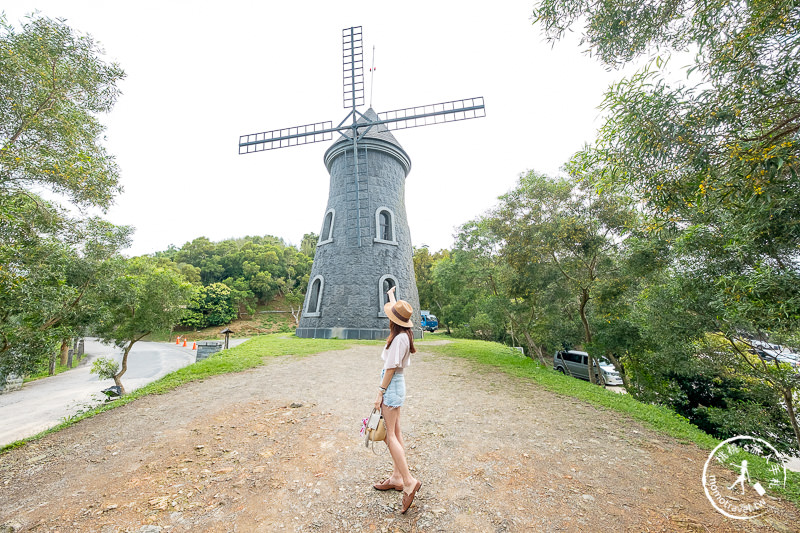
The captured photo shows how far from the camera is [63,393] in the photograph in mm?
13812

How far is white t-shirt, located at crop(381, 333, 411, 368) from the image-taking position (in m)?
2.91

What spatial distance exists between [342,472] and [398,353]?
1.77m

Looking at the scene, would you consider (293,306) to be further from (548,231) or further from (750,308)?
(750,308)

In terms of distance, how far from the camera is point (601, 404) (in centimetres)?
627

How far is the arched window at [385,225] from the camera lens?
54.2 ft

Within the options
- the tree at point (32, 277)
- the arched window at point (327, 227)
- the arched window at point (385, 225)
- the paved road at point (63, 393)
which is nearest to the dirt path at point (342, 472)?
the tree at point (32, 277)

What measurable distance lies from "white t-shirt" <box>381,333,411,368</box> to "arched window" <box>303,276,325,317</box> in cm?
1370

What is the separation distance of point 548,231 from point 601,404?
4687mm

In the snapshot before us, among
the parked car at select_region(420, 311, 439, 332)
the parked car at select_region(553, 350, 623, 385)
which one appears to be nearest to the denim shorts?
the parked car at select_region(553, 350, 623, 385)

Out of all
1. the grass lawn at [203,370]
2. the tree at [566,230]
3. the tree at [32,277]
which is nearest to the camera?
the tree at [32,277]

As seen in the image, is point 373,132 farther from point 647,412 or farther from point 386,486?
point 386,486

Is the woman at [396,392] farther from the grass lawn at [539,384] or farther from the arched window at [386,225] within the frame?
the arched window at [386,225]

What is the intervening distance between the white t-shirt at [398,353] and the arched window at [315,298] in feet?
44.9

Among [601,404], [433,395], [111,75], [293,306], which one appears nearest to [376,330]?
[433,395]
